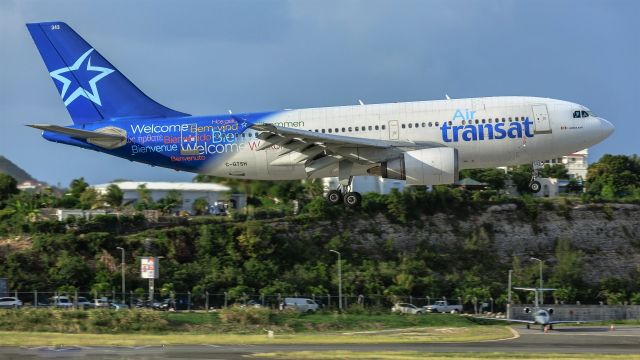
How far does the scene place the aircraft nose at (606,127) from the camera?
52.5 meters

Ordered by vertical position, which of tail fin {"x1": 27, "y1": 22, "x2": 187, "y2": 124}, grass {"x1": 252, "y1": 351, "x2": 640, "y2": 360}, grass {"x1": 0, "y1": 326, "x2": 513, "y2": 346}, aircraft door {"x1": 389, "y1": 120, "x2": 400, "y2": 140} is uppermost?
tail fin {"x1": 27, "y1": 22, "x2": 187, "y2": 124}

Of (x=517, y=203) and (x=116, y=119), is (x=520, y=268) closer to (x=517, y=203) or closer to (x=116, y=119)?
(x=517, y=203)

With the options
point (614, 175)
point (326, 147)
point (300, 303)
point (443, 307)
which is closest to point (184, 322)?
point (326, 147)

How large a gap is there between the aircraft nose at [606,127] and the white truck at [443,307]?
24644mm

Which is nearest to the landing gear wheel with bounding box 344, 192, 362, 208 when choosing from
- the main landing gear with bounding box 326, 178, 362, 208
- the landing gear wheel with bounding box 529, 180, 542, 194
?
the main landing gear with bounding box 326, 178, 362, 208

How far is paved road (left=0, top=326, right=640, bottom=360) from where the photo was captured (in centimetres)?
3250

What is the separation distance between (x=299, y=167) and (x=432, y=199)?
4290 cm

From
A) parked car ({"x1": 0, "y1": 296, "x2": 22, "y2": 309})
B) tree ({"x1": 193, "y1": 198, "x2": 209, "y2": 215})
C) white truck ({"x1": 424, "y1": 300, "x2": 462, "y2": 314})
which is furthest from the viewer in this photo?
tree ({"x1": 193, "y1": 198, "x2": 209, "y2": 215})

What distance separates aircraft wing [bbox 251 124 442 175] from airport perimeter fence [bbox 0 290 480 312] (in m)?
11.4

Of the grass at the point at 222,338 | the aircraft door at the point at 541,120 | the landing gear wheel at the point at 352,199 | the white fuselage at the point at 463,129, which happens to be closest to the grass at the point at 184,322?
the grass at the point at 222,338

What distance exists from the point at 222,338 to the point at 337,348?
6086 millimetres

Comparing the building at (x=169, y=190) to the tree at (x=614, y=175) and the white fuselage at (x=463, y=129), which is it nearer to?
the white fuselage at (x=463, y=129)

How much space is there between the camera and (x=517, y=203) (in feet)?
Result: 316

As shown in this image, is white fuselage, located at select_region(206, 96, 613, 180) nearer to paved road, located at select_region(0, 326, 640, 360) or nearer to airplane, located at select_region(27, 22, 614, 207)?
airplane, located at select_region(27, 22, 614, 207)
